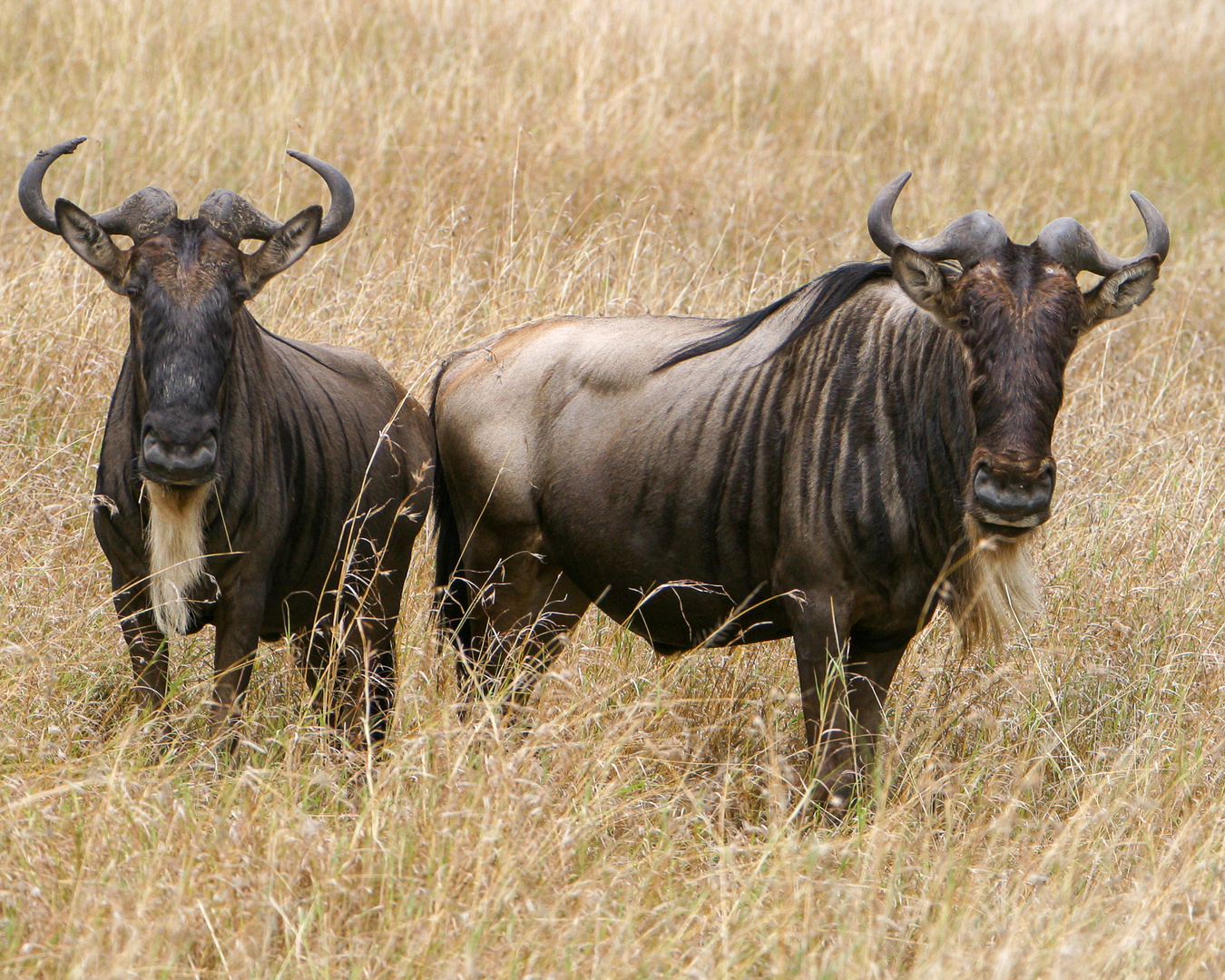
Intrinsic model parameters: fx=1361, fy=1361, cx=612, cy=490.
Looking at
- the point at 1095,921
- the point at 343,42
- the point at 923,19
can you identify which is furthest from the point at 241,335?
the point at 923,19

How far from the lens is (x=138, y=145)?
7551 mm

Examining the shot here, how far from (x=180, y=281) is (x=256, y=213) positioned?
46cm

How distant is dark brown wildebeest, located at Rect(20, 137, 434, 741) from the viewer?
11.5ft

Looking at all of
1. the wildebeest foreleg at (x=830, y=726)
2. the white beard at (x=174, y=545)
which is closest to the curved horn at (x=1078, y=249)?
the wildebeest foreleg at (x=830, y=726)

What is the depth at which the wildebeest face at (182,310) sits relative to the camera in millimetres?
3396

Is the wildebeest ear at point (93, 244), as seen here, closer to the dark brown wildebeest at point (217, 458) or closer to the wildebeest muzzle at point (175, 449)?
the dark brown wildebeest at point (217, 458)

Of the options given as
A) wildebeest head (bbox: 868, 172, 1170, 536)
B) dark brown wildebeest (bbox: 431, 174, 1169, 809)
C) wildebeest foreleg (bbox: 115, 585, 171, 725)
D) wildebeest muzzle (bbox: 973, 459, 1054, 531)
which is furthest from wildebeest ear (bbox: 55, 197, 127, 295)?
wildebeest muzzle (bbox: 973, 459, 1054, 531)

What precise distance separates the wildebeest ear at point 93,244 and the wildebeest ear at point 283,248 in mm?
332

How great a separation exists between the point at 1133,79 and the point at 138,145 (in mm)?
7708

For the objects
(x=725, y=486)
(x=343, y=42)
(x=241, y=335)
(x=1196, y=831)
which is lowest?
(x=1196, y=831)

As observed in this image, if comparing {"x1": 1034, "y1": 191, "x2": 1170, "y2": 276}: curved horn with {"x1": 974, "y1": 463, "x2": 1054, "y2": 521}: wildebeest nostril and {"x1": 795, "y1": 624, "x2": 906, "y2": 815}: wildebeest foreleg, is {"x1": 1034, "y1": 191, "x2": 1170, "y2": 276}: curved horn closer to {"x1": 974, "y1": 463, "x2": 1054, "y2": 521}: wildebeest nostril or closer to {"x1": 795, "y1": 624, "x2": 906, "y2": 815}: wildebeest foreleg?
{"x1": 974, "y1": 463, "x2": 1054, "y2": 521}: wildebeest nostril

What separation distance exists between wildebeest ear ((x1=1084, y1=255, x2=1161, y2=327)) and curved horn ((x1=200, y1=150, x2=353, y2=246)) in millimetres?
2055

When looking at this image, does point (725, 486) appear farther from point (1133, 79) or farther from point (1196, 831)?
point (1133, 79)

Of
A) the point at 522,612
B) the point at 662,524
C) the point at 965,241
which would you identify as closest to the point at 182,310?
the point at 662,524
